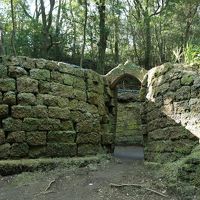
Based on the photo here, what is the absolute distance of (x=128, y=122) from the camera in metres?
14.6

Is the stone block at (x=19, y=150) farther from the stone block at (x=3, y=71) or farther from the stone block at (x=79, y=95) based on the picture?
the stone block at (x=79, y=95)

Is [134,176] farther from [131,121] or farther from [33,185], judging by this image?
[131,121]

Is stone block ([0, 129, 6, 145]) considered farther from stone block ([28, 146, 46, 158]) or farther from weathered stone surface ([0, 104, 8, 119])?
stone block ([28, 146, 46, 158])

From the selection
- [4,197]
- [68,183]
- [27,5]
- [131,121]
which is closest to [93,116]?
[68,183]

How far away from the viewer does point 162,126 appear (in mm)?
6883

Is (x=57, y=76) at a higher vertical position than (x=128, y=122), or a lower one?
higher

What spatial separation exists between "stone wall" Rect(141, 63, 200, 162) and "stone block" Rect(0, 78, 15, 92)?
2.75m

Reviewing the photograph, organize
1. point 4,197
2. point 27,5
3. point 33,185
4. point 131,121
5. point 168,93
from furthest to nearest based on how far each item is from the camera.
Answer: point 27,5 → point 131,121 → point 168,93 → point 33,185 → point 4,197

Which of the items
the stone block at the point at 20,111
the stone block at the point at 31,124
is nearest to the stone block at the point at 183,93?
the stone block at the point at 31,124

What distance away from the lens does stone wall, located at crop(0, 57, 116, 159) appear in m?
6.64

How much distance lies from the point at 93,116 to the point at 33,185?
8.26 ft

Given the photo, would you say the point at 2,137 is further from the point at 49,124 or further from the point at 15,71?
the point at 15,71

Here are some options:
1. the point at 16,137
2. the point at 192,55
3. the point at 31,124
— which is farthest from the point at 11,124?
the point at 192,55

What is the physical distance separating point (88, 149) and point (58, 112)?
112cm
